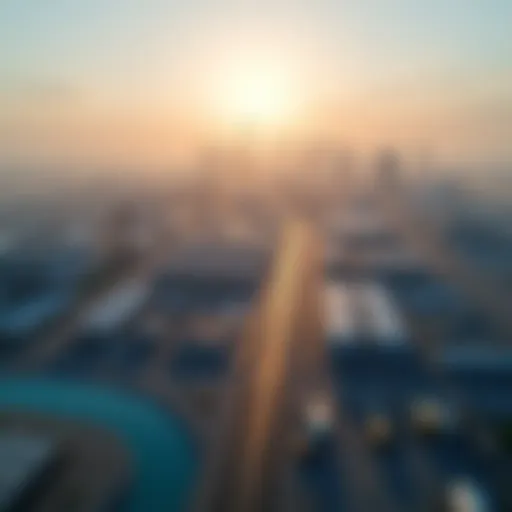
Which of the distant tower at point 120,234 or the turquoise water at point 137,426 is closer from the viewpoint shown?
the turquoise water at point 137,426

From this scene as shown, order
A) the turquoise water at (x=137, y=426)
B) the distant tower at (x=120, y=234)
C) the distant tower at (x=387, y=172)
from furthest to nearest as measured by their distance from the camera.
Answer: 1. the distant tower at (x=387, y=172)
2. the distant tower at (x=120, y=234)
3. the turquoise water at (x=137, y=426)

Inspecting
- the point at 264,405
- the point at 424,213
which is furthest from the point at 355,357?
the point at 424,213

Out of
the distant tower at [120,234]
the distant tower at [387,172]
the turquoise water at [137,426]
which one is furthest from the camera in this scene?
the distant tower at [387,172]

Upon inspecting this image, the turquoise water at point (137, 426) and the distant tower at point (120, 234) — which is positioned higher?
the distant tower at point (120, 234)

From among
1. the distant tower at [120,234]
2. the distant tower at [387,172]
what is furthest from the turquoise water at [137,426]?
the distant tower at [387,172]

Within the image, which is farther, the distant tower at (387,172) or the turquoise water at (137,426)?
the distant tower at (387,172)

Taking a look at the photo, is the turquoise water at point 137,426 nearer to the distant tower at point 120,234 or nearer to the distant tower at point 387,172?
the distant tower at point 120,234

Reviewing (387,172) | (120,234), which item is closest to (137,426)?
(120,234)

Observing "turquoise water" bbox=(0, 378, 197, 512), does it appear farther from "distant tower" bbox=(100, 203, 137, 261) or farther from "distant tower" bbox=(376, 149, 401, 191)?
"distant tower" bbox=(376, 149, 401, 191)

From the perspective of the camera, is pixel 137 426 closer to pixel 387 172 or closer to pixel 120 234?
pixel 120 234
